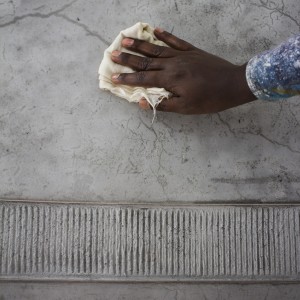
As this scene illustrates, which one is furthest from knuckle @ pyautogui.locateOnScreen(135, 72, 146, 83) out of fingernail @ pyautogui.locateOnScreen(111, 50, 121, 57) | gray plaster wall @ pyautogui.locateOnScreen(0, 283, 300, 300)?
gray plaster wall @ pyautogui.locateOnScreen(0, 283, 300, 300)

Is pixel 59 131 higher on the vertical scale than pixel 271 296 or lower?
higher

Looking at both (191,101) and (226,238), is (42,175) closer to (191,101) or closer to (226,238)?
Answer: (191,101)

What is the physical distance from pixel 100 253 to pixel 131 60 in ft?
2.19

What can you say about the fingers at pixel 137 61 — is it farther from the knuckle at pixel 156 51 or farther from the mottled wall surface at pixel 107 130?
the mottled wall surface at pixel 107 130

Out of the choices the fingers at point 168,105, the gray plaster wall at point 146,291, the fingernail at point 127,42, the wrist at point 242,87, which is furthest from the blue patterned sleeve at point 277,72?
the gray plaster wall at point 146,291

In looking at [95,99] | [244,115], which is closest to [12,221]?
[95,99]

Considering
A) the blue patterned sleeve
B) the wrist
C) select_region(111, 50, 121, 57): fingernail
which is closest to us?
the blue patterned sleeve

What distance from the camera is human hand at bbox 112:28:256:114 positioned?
1316mm

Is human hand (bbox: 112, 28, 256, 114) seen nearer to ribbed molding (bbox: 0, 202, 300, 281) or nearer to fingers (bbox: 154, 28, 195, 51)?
fingers (bbox: 154, 28, 195, 51)

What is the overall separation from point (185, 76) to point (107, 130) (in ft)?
1.12

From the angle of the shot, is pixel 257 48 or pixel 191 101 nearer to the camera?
pixel 191 101

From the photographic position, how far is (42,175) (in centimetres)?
143

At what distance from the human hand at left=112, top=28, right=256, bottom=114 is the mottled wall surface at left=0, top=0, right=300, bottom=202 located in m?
0.12

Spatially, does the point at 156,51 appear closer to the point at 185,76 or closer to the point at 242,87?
the point at 185,76
